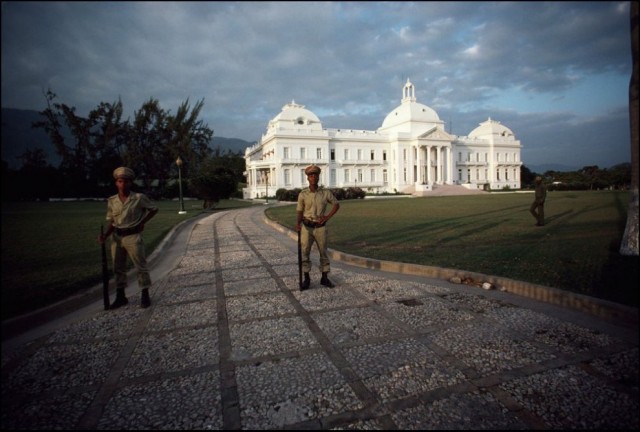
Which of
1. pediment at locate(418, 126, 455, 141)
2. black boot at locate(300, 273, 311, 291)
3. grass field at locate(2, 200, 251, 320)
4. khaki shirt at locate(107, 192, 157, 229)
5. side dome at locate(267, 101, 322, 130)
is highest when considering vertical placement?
side dome at locate(267, 101, 322, 130)

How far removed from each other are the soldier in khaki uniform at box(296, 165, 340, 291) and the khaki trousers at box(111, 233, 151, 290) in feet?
7.64

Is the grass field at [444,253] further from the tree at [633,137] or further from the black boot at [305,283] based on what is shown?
the black boot at [305,283]

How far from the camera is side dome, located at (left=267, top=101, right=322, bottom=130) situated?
47.4m

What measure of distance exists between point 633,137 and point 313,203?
4.13 m

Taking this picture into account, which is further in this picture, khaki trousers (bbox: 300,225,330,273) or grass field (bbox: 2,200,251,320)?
khaki trousers (bbox: 300,225,330,273)

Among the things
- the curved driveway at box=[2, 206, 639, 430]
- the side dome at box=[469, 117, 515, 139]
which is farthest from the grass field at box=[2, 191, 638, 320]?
the side dome at box=[469, 117, 515, 139]

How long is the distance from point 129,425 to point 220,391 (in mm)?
634

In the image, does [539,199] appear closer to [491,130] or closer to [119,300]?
[119,300]

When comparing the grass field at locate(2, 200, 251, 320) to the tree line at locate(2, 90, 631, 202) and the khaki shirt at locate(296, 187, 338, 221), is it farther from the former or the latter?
the tree line at locate(2, 90, 631, 202)

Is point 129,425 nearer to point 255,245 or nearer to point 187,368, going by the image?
point 187,368

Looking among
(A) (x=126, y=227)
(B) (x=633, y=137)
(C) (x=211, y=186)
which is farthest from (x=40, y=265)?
(C) (x=211, y=186)

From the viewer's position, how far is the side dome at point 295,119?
4738cm

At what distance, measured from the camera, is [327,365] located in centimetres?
293

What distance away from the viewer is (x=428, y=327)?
3680 mm
